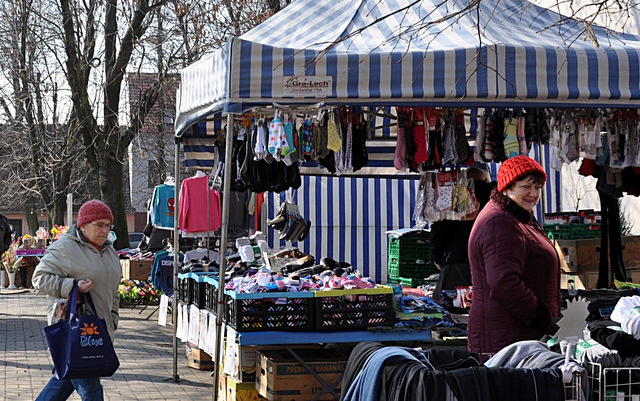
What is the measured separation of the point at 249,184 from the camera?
375 inches

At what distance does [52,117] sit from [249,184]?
75.0 ft

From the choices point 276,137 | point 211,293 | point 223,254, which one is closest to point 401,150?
point 276,137

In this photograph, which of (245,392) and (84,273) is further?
(245,392)

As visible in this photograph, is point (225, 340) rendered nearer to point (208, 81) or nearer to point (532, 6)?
point (208, 81)

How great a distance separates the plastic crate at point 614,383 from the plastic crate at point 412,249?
7.71 m

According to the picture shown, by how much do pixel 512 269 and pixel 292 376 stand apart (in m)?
2.72

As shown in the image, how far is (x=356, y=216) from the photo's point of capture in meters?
14.7

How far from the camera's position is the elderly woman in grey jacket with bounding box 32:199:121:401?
627 centimetres

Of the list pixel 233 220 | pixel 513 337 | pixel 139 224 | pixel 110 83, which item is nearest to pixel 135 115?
pixel 110 83

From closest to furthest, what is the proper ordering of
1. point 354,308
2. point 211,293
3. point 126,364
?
point 354,308, point 211,293, point 126,364

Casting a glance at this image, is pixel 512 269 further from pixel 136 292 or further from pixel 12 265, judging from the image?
pixel 12 265

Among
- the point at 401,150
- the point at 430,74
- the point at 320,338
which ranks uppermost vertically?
the point at 430,74

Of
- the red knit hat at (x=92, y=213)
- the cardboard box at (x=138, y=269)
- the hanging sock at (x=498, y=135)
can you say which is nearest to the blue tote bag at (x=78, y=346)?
the red knit hat at (x=92, y=213)

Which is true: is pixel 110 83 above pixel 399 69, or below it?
above
